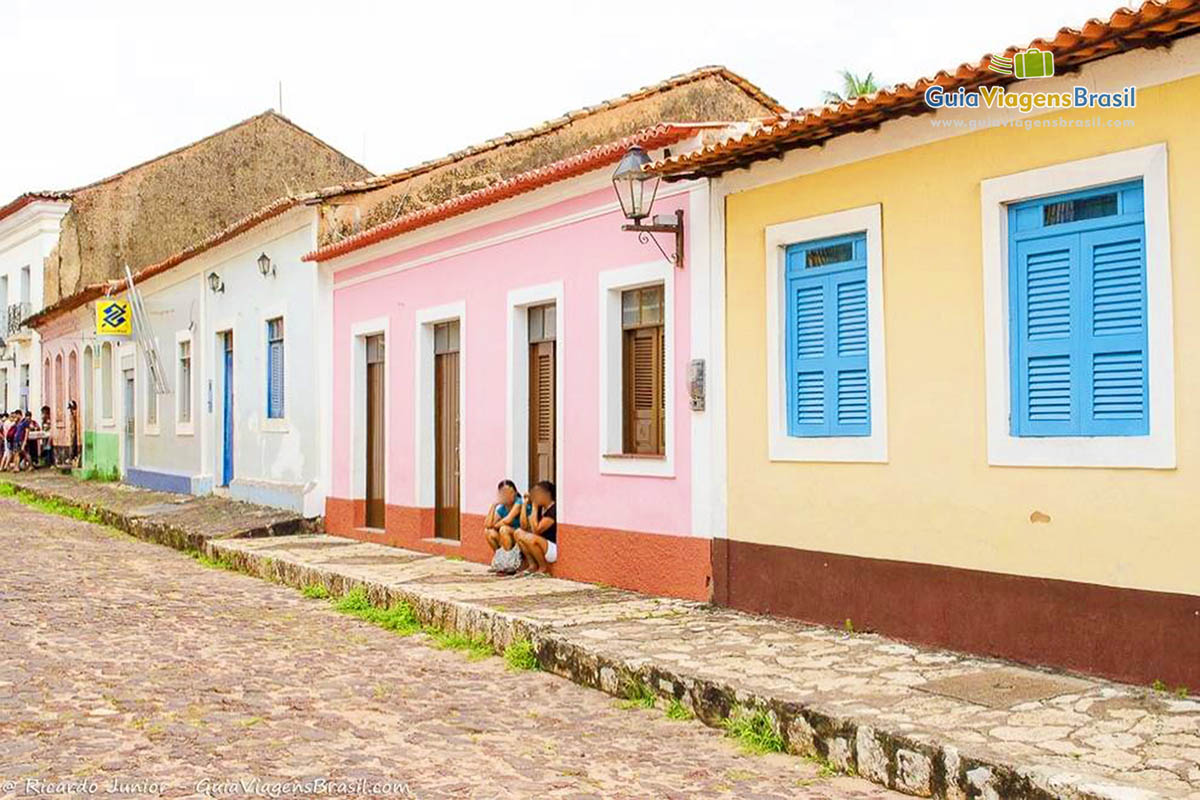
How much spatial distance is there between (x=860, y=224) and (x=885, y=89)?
106 centimetres

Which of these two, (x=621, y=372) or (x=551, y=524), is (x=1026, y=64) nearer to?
(x=621, y=372)

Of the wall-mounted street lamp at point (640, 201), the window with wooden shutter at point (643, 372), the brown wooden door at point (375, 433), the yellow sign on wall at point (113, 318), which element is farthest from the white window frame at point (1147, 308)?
the yellow sign on wall at point (113, 318)

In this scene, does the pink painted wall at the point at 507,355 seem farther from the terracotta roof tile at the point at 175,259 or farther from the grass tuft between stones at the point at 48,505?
the grass tuft between stones at the point at 48,505

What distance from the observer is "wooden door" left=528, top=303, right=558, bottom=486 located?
11898 mm

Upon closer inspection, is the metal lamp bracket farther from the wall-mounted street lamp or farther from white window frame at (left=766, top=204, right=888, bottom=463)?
white window frame at (left=766, top=204, right=888, bottom=463)

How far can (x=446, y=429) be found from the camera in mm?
13781

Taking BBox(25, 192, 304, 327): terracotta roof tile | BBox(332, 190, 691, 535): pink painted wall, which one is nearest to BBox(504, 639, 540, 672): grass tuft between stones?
BBox(332, 190, 691, 535): pink painted wall

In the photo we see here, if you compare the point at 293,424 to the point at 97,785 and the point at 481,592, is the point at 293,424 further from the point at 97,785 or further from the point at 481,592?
the point at 97,785

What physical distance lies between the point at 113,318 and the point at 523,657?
17.2m

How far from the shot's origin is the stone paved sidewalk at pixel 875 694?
5211mm

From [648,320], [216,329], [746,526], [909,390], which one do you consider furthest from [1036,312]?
[216,329]

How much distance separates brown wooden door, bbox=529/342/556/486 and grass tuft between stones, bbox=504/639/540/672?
3.42 metres

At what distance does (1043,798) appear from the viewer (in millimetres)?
4973

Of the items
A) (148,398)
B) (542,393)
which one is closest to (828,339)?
(542,393)
